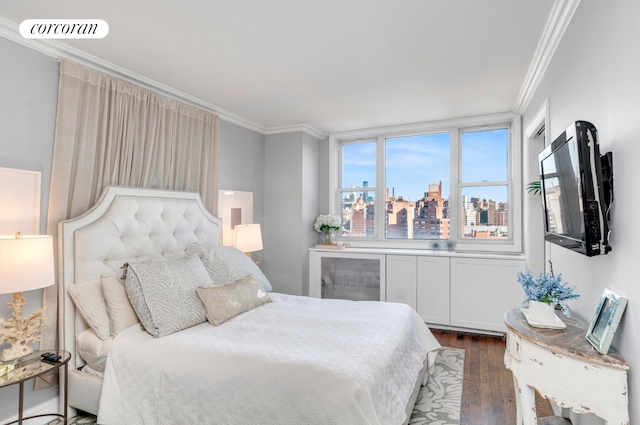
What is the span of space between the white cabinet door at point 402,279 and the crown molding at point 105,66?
2.54 m

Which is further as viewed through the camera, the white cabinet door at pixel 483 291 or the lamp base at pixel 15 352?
the white cabinet door at pixel 483 291

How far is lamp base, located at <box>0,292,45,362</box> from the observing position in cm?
195

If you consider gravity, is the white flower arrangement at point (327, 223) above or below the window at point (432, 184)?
below

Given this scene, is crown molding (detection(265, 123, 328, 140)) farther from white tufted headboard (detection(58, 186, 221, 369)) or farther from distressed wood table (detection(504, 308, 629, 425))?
distressed wood table (detection(504, 308, 629, 425))

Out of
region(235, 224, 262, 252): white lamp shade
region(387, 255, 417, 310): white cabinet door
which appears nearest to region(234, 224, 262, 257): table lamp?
region(235, 224, 262, 252): white lamp shade

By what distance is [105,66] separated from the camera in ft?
8.98

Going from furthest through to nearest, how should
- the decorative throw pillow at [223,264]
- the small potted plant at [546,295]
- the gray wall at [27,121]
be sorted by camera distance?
the decorative throw pillow at [223,264]
the gray wall at [27,121]
the small potted plant at [546,295]

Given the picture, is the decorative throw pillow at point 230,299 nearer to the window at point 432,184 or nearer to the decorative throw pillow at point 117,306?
the decorative throw pillow at point 117,306

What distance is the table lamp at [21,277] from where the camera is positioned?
1829 mm

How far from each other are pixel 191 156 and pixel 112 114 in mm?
844

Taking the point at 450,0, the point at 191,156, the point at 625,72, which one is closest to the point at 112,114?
the point at 191,156

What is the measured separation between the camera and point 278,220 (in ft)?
15.6

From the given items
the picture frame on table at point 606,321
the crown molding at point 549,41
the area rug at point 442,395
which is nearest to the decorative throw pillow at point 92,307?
the area rug at point 442,395

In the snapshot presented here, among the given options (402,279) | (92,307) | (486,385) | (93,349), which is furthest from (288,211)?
(486,385)
